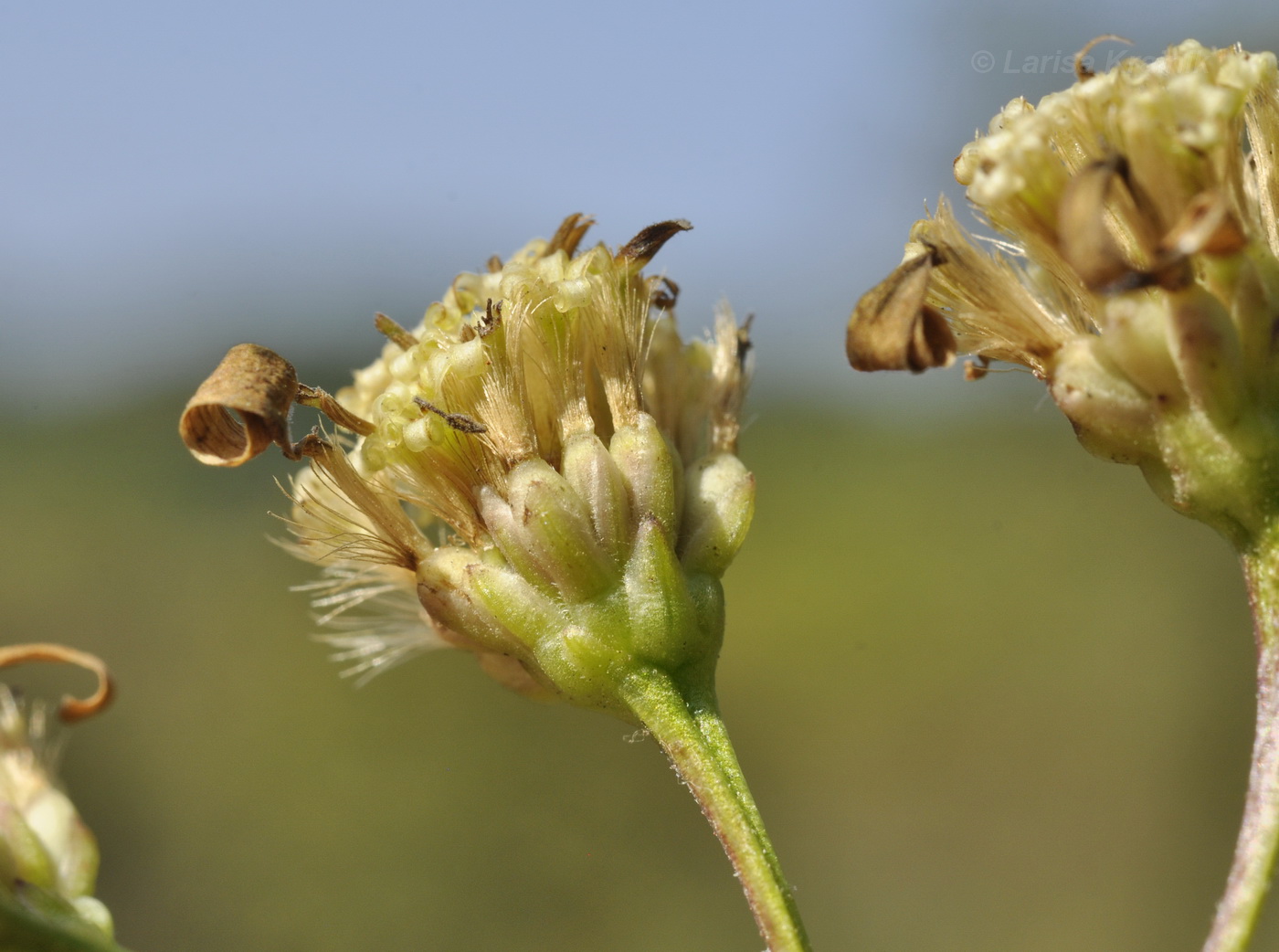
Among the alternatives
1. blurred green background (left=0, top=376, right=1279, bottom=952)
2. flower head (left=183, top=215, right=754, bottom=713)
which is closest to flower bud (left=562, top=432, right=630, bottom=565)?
flower head (left=183, top=215, right=754, bottom=713)

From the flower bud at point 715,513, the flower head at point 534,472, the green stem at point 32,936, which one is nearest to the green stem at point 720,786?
the flower head at point 534,472

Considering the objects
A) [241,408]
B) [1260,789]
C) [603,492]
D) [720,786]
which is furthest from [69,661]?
[1260,789]

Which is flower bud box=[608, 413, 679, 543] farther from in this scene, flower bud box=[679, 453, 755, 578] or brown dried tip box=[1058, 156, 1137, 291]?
brown dried tip box=[1058, 156, 1137, 291]

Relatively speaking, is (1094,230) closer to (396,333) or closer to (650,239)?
(650,239)

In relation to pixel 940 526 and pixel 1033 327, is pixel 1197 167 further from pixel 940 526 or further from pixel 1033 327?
pixel 940 526

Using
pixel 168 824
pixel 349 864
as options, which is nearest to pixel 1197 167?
pixel 349 864

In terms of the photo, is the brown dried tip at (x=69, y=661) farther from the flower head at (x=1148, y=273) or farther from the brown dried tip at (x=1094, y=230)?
the brown dried tip at (x=1094, y=230)

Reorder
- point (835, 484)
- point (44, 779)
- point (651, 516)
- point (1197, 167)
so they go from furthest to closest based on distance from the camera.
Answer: point (835, 484) < point (44, 779) < point (651, 516) < point (1197, 167)
